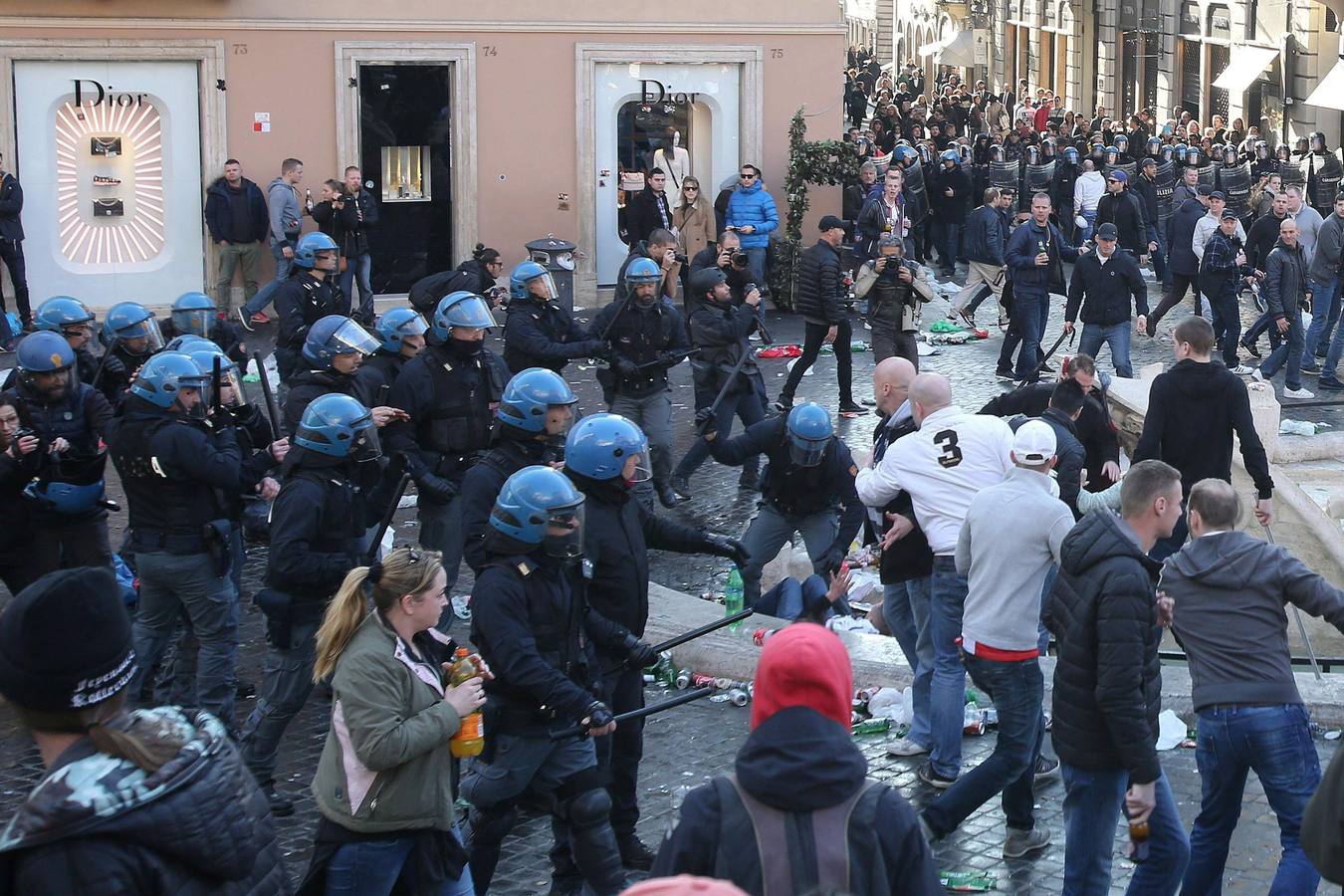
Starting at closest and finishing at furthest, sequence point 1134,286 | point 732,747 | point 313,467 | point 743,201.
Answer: point 313,467 < point 732,747 < point 1134,286 < point 743,201

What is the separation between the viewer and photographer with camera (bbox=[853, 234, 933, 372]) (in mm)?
13742

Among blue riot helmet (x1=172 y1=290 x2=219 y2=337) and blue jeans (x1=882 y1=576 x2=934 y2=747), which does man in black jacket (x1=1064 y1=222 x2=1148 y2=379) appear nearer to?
blue riot helmet (x1=172 y1=290 x2=219 y2=337)

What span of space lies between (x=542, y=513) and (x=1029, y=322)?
1037 cm

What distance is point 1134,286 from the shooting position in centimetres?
1441

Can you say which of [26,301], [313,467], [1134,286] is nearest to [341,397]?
[313,467]

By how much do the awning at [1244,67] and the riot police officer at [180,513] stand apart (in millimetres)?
28075

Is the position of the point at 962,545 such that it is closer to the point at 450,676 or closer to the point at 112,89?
the point at 450,676

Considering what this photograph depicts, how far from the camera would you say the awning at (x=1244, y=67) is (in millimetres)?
32094

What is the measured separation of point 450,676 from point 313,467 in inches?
80.4

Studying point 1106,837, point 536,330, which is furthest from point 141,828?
point 536,330

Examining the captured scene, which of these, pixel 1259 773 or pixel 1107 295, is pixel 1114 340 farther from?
pixel 1259 773

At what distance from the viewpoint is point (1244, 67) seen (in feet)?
107

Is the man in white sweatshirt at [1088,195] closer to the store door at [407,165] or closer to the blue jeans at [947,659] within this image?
the store door at [407,165]

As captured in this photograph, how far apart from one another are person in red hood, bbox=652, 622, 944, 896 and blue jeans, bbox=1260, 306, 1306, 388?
40.9 ft
